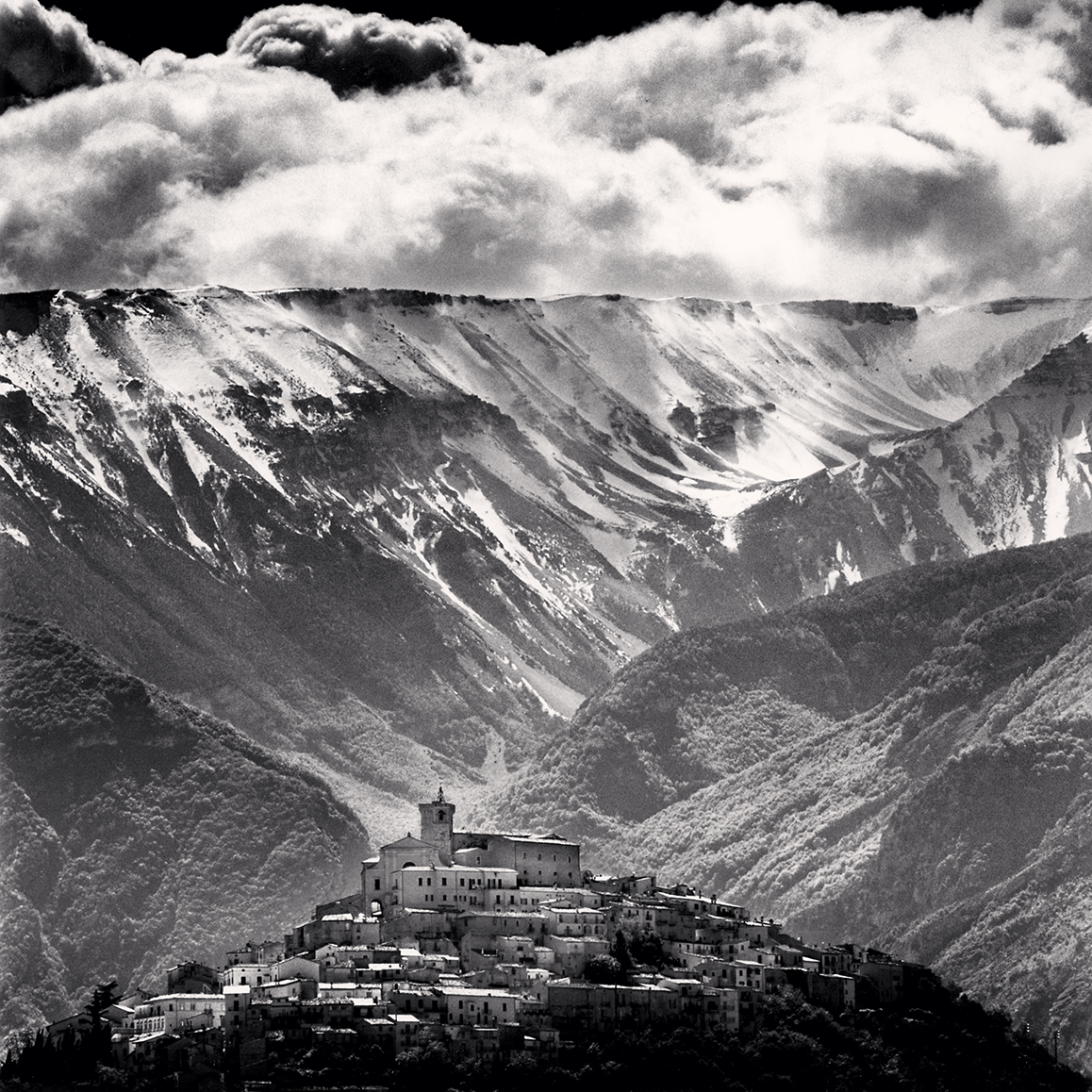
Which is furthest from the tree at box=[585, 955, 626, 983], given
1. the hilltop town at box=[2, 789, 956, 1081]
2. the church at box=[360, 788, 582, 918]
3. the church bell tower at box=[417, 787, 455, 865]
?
the church bell tower at box=[417, 787, 455, 865]

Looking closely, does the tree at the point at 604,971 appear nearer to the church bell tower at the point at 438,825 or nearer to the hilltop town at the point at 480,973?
the hilltop town at the point at 480,973

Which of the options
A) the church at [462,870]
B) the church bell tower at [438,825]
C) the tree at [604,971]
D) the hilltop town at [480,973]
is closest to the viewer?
the hilltop town at [480,973]

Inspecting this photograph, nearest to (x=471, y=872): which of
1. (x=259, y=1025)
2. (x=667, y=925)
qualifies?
(x=667, y=925)

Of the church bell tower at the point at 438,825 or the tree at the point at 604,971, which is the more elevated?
the church bell tower at the point at 438,825

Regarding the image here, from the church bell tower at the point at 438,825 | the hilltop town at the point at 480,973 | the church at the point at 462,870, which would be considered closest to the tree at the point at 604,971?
the hilltop town at the point at 480,973

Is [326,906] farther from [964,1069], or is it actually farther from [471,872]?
[964,1069]

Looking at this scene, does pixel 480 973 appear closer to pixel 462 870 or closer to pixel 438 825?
pixel 462 870

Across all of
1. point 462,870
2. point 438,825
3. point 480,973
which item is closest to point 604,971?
point 480,973
